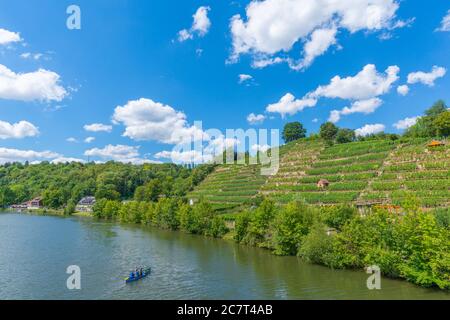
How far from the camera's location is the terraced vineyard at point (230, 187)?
8181cm

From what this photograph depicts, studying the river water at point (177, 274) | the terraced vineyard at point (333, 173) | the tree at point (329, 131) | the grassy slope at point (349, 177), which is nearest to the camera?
the river water at point (177, 274)

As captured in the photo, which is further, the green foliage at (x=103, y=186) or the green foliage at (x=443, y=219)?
the green foliage at (x=103, y=186)

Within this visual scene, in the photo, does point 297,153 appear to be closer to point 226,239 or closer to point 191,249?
point 226,239

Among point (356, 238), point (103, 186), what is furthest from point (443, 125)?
point (103, 186)

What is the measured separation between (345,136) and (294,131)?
102 ft

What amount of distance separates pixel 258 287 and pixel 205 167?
98894 mm

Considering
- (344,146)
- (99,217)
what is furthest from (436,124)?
(99,217)

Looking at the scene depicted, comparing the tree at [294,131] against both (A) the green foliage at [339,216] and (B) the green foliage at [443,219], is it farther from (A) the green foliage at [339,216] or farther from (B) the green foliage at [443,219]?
(B) the green foliage at [443,219]

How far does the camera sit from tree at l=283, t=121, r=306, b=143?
12525cm

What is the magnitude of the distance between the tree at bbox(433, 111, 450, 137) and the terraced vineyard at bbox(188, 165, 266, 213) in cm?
4402

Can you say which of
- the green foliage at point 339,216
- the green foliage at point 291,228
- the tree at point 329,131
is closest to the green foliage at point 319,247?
the green foliage at point 291,228

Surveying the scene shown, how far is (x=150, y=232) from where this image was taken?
232 ft

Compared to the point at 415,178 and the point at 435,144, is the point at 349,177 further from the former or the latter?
the point at 435,144

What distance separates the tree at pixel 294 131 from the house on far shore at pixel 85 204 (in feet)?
274
